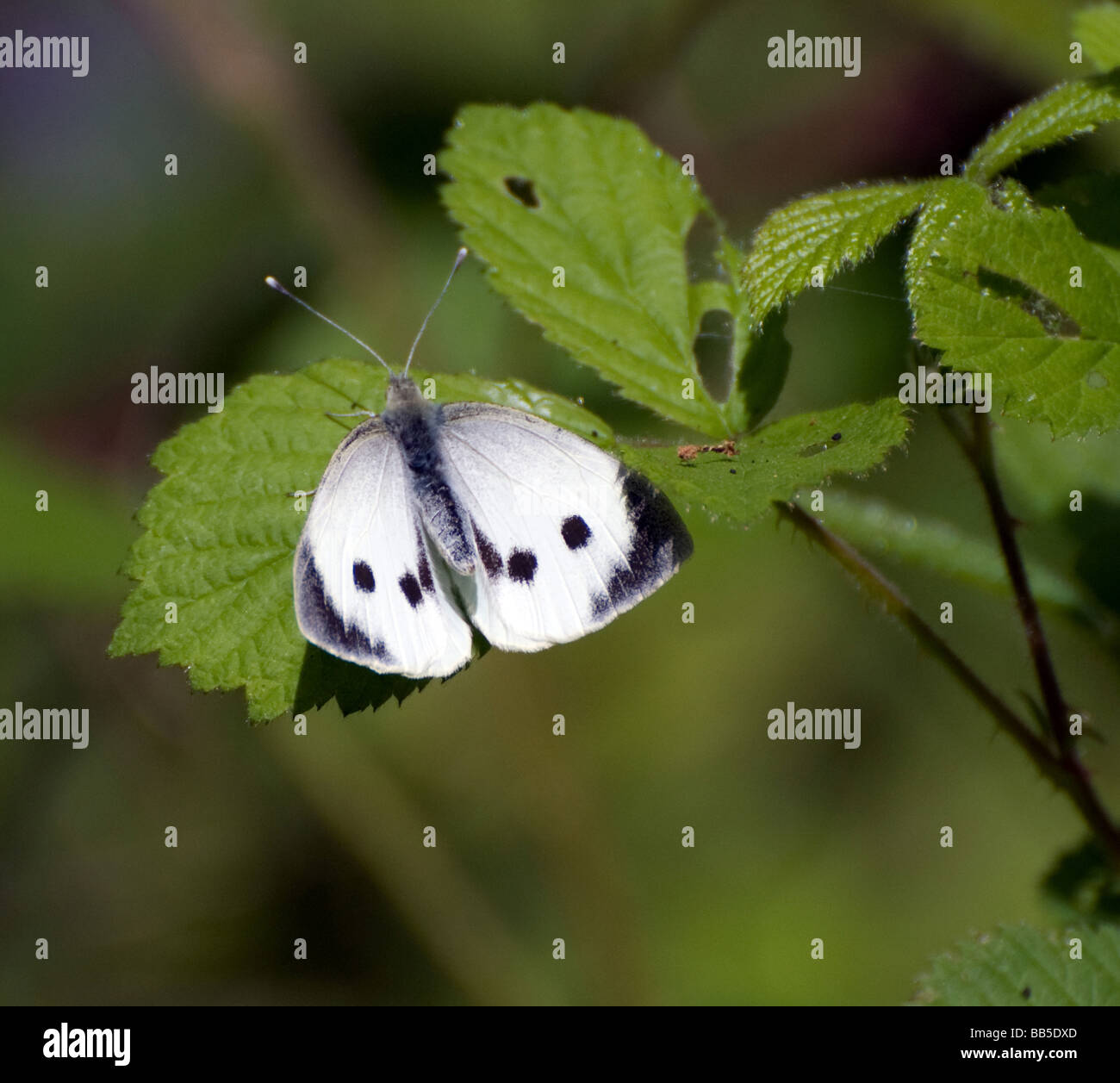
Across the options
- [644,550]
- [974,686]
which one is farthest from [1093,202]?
[644,550]

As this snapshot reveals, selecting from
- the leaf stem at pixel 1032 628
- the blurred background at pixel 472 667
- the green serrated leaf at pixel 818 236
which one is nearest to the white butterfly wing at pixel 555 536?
the green serrated leaf at pixel 818 236

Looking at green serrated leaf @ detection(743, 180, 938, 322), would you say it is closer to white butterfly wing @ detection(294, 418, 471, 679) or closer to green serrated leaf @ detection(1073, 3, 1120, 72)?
green serrated leaf @ detection(1073, 3, 1120, 72)

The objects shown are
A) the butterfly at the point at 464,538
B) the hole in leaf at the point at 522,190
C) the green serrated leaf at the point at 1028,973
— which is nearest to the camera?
the butterfly at the point at 464,538

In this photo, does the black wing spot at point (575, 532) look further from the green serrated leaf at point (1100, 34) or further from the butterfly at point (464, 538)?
the green serrated leaf at point (1100, 34)

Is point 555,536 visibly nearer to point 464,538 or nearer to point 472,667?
point 464,538

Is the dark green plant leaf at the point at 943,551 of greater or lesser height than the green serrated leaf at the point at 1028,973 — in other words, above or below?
above

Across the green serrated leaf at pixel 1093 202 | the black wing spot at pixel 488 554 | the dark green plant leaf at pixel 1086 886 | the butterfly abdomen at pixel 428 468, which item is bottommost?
the dark green plant leaf at pixel 1086 886
